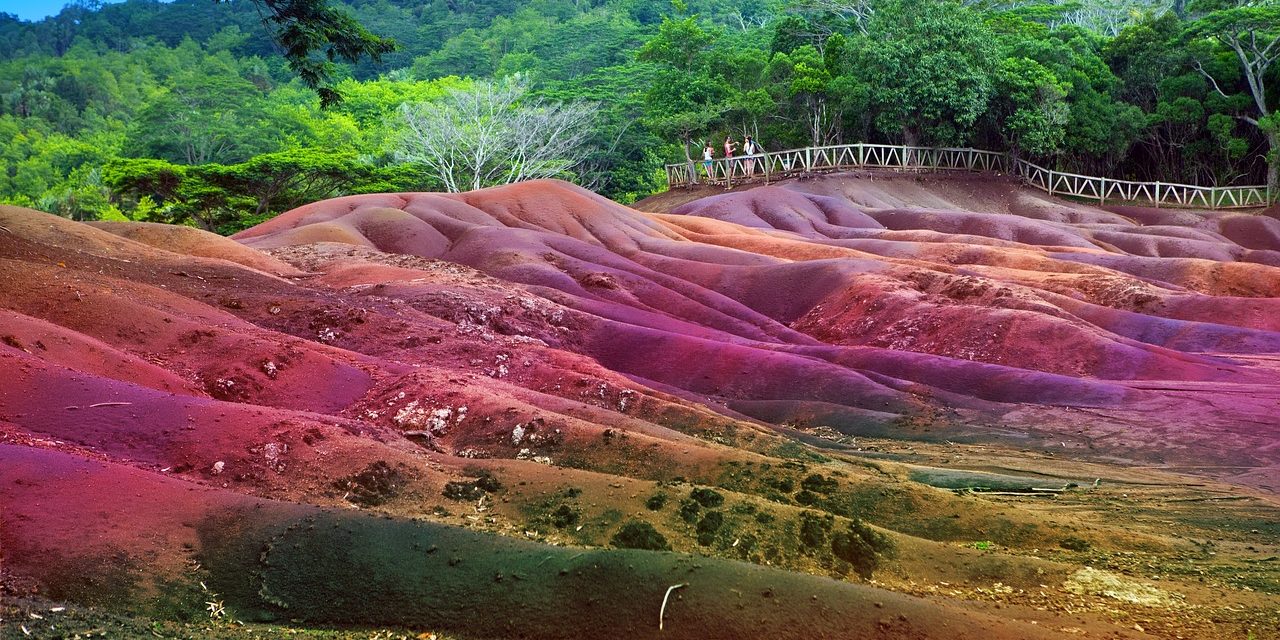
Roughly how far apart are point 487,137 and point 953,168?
2423 centimetres

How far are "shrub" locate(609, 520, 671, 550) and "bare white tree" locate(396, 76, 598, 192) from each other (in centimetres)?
4456

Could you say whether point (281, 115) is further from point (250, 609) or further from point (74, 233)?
point (250, 609)

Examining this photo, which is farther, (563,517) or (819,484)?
(819,484)

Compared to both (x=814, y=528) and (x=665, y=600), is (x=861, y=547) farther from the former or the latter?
(x=665, y=600)

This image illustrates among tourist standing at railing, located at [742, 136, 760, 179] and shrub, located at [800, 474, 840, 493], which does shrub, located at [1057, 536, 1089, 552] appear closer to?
shrub, located at [800, 474, 840, 493]

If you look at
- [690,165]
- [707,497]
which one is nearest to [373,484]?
[707,497]

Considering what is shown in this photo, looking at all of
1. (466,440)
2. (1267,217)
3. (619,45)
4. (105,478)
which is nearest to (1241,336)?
(466,440)

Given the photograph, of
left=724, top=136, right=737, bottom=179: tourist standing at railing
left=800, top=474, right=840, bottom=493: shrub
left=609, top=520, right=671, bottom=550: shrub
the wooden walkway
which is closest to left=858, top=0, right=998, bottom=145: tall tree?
the wooden walkway

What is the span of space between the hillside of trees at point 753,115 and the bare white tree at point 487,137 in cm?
16

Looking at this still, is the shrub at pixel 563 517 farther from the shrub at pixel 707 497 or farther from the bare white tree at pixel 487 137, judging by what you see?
the bare white tree at pixel 487 137

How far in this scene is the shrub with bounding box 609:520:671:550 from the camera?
36.2ft

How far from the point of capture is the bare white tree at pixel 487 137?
5434 cm

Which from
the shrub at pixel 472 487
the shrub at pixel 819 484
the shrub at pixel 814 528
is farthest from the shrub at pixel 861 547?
the shrub at pixel 472 487

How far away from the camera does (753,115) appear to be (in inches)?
2216
